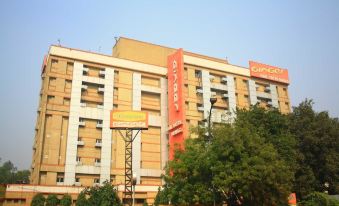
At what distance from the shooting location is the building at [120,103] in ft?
162

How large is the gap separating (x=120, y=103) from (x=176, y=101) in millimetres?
8858

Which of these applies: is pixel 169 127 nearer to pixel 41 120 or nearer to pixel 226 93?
pixel 226 93

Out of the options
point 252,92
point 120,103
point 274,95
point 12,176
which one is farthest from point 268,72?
point 12,176

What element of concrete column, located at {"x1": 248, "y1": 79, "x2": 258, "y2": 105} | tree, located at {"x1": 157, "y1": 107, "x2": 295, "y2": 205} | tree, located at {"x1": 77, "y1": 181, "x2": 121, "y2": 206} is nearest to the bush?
tree, located at {"x1": 157, "y1": 107, "x2": 295, "y2": 205}

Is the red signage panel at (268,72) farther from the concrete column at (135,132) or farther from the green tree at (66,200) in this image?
the green tree at (66,200)

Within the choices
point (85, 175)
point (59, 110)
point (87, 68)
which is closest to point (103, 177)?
point (85, 175)

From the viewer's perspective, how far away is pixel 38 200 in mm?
41562

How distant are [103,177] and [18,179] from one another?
47.2 meters

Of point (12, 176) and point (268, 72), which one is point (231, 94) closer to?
point (268, 72)

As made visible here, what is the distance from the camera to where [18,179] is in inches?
3423

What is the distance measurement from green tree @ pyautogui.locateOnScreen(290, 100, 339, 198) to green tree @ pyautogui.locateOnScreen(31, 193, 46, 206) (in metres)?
29.5

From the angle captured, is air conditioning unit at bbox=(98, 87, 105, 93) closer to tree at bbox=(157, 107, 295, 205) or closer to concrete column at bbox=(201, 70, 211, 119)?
concrete column at bbox=(201, 70, 211, 119)

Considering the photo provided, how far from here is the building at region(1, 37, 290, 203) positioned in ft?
162

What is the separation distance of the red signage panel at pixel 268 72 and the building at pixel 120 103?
22.4 inches
